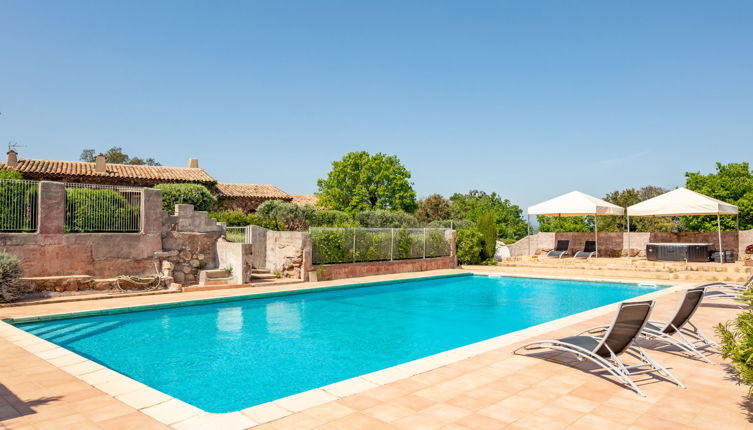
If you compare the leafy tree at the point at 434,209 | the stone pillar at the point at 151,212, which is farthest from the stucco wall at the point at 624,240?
the leafy tree at the point at 434,209

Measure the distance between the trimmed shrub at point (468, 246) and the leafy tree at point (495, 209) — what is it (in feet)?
50.2

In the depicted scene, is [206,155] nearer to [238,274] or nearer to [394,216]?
[394,216]

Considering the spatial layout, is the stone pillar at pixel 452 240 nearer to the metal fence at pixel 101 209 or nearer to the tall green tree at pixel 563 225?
the tall green tree at pixel 563 225

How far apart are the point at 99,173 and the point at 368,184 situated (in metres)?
22.8

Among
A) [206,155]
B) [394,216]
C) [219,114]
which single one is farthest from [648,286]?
[206,155]

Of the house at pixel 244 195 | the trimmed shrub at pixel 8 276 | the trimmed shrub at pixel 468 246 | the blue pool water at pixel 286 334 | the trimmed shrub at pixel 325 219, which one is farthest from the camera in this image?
the house at pixel 244 195

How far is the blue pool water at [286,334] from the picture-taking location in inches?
233

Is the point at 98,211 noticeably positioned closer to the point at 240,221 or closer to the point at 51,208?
the point at 51,208

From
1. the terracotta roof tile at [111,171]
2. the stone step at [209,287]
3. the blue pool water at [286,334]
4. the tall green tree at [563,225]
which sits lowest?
the blue pool water at [286,334]

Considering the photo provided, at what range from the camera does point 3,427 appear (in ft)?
11.1

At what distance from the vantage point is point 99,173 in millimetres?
23688

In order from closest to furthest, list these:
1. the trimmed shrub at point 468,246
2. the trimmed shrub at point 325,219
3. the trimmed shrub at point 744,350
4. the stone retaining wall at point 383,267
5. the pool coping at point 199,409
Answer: the trimmed shrub at point 744,350 < the pool coping at point 199,409 < the stone retaining wall at point 383,267 < the trimmed shrub at point 468,246 < the trimmed shrub at point 325,219

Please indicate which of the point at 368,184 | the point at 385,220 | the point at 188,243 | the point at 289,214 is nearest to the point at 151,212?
the point at 188,243

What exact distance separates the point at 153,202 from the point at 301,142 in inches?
706
